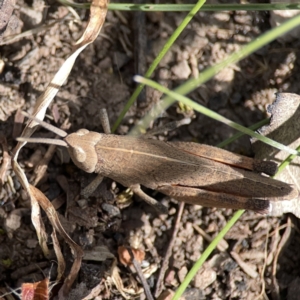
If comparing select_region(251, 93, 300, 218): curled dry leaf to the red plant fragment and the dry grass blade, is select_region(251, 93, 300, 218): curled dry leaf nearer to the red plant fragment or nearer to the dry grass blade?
the dry grass blade

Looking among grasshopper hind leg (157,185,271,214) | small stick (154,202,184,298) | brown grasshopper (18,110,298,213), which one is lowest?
small stick (154,202,184,298)

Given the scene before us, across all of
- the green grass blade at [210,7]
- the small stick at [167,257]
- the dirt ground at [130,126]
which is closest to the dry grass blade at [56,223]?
the dirt ground at [130,126]

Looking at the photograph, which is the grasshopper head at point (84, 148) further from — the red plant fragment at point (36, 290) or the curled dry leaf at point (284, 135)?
the curled dry leaf at point (284, 135)

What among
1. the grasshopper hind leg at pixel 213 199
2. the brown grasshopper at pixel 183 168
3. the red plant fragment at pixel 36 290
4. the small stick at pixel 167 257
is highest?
the brown grasshopper at pixel 183 168

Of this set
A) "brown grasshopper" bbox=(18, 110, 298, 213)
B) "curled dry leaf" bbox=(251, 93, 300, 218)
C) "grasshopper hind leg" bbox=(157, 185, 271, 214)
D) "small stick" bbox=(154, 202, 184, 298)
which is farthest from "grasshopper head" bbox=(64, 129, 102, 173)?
"curled dry leaf" bbox=(251, 93, 300, 218)

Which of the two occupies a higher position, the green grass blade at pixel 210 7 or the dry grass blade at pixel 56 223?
the green grass blade at pixel 210 7

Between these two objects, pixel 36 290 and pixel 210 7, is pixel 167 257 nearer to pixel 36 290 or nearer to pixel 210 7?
pixel 36 290
